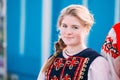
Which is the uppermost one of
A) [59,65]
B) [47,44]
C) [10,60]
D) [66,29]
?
[66,29]

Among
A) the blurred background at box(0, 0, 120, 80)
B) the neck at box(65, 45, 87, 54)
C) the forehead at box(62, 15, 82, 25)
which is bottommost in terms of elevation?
the blurred background at box(0, 0, 120, 80)

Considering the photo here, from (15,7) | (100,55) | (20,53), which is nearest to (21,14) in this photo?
(15,7)

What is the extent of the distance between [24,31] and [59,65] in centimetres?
170

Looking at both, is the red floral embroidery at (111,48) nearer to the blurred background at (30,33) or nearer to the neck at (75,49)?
the neck at (75,49)

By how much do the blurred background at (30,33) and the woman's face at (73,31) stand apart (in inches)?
33.0

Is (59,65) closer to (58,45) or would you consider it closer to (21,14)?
(58,45)

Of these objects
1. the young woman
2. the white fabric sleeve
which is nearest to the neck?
the young woman

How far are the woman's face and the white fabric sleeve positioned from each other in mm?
127

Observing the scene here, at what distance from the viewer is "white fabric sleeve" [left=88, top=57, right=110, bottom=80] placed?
1.54 meters

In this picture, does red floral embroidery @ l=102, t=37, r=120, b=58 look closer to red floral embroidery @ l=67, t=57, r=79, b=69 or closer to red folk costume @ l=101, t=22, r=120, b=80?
red folk costume @ l=101, t=22, r=120, b=80

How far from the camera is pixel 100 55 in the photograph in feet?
5.20

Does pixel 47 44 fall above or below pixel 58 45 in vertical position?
below

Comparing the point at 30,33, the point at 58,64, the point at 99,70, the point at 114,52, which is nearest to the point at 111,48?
the point at 114,52

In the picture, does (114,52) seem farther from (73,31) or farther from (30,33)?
(30,33)
